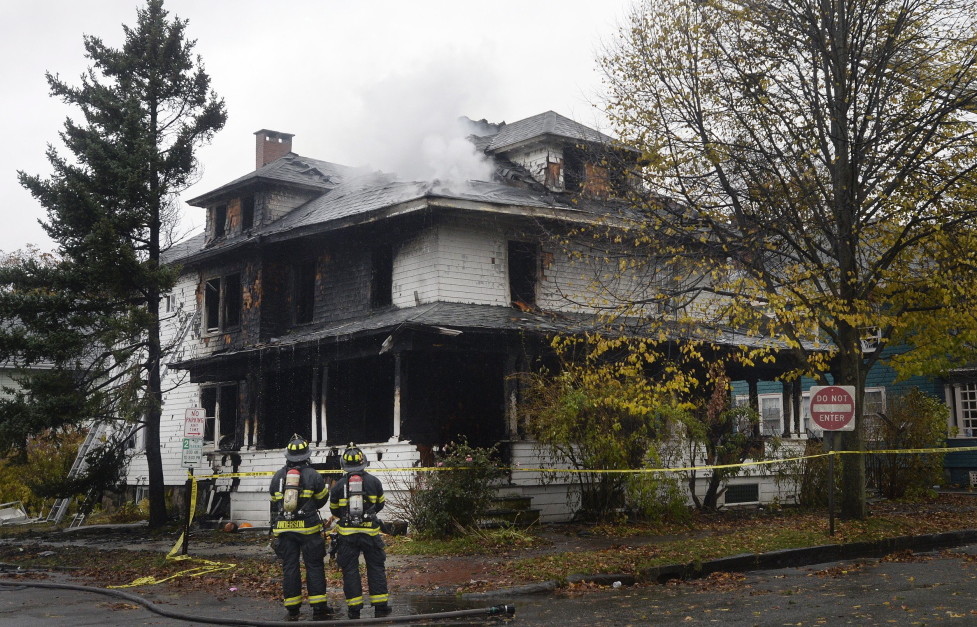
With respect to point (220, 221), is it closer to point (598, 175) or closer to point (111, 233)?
point (111, 233)

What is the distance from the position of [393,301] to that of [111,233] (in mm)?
6072

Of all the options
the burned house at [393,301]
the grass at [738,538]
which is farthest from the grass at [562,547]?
the burned house at [393,301]

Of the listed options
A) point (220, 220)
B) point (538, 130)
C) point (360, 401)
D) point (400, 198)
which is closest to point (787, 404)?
point (538, 130)

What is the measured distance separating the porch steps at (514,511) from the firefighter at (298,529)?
302 inches

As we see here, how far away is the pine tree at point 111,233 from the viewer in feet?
67.3

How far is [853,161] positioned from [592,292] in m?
7.21

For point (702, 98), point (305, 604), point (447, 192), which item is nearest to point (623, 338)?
point (702, 98)

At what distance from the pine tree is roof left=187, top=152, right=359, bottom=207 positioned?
10.5 feet

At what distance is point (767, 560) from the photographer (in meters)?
12.7

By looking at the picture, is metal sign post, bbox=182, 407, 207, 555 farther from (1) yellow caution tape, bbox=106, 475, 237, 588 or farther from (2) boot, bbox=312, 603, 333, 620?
(2) boot, bbox=312, 603, 333, 620

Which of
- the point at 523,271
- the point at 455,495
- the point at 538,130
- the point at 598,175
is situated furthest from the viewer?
the point at 538,130

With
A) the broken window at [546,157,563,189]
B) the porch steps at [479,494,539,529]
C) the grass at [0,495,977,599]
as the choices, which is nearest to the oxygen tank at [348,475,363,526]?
the grass at [0,495,977,599]

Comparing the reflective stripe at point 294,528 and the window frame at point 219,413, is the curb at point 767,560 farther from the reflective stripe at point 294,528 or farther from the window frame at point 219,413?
the window frame at point 219,413

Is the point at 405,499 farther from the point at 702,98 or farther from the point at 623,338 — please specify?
the point at 702,98
